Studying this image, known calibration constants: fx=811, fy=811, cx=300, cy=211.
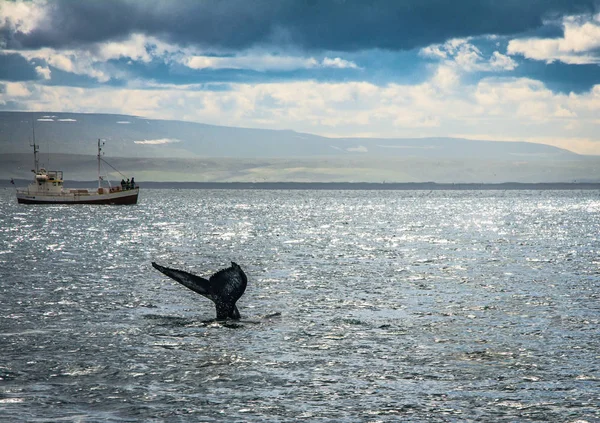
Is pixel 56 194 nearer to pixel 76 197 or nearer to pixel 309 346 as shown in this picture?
pixel 76 197

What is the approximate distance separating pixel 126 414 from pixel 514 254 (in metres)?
52.3

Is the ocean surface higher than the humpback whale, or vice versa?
the humpback whale

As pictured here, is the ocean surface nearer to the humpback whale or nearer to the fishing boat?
the humpback whale

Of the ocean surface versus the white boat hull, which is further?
the white boat hull

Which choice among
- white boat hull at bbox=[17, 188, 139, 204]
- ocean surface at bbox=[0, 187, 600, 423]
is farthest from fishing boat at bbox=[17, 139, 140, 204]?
ocean surface at bbox=[0, 187, 600, 423]

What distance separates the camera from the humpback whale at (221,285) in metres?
25.3

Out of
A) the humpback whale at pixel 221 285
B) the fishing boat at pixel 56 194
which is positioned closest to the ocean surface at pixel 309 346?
the humpback whale at pixel 221 285

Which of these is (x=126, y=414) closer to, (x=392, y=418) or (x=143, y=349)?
(x=392, y=418)

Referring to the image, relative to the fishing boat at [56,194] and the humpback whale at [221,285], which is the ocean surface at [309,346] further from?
the fishing boat at [56,194]

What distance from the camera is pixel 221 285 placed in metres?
27.4

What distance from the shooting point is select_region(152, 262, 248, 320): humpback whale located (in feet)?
83.1

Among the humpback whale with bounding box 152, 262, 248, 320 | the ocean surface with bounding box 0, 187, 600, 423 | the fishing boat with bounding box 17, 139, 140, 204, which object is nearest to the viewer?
the ocean surface with bounding box 0, 187, 600, 423

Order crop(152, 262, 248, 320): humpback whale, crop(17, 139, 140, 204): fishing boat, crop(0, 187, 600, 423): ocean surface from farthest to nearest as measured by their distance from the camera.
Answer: crop(17, 139, 140, 204): fishing boat
crop(152, 262, 248, 320): humpback whale
crop(0, 187, 600, 423): ocean surface

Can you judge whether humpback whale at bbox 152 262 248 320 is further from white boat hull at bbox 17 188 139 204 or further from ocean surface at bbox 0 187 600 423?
white boat hull at bbox 17 188 139 204
